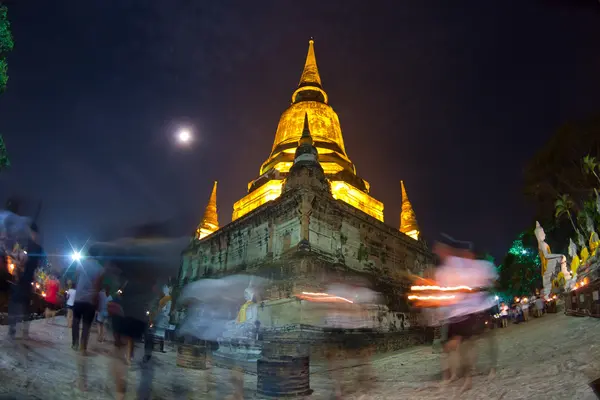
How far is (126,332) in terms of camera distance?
6.64 metres

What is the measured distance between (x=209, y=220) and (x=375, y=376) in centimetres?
2331

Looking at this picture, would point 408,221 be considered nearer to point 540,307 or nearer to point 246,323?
point 540,307

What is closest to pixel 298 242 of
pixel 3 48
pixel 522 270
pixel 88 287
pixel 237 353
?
Answer: pixel 237 353

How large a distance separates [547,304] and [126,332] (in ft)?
81.5

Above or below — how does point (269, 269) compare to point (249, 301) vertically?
above

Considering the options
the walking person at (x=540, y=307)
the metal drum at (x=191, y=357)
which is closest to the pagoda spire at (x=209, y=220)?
the metal drum at (x=191, y=357)

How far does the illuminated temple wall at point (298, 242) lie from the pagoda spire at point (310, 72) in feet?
55.6

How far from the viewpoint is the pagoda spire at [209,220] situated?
2972 centimetres

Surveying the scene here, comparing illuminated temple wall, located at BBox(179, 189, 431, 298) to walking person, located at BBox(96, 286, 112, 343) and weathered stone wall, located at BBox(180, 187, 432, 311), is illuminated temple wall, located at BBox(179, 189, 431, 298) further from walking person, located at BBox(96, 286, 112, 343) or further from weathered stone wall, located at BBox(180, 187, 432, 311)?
walking person, located at BBox(96, 286, 112, 343)

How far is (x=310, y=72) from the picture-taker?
34.7 m

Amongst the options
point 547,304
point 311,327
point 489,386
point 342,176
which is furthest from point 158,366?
point 547,304

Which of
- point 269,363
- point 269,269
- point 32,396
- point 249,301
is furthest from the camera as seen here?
point 269,269

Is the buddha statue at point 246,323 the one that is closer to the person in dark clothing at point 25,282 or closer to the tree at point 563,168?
the person in dark clothing at point 25,282

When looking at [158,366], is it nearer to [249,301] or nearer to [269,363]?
[269,363]
